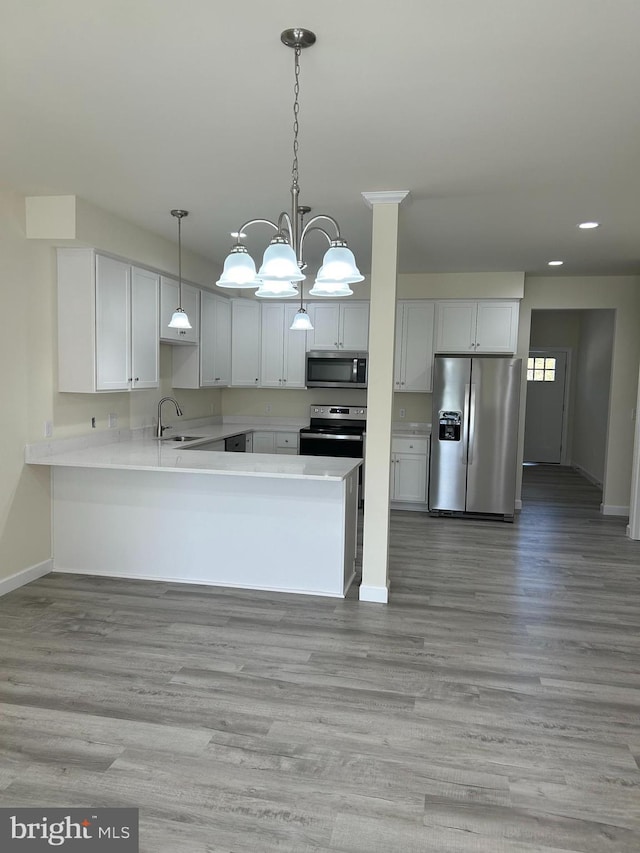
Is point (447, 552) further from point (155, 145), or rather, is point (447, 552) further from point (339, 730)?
point (155, 145)

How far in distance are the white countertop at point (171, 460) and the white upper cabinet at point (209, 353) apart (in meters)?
1.23

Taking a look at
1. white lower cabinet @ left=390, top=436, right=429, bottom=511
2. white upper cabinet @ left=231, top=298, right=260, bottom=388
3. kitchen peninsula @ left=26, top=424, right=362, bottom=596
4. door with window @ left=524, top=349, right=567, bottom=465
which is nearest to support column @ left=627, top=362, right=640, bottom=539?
white lower cabinet @ left=390, top=436, right=429, bottom=511

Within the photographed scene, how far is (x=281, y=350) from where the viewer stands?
7.00 metres

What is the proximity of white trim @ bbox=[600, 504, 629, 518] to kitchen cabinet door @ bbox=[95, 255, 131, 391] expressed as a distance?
518 cm

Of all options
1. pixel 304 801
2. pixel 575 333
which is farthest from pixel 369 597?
pixel 575 333

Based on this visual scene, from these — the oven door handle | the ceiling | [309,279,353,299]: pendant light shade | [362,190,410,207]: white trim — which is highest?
the ceiling

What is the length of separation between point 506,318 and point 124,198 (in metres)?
4.10

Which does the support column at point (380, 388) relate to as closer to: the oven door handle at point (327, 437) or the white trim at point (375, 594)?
the white trim at point (375, 594)

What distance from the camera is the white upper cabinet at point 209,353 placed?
600cm

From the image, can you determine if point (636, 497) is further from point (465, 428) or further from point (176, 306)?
point (176, 306)

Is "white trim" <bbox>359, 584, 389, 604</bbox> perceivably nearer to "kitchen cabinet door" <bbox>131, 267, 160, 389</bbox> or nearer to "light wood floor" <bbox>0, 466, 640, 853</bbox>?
"light wood floor" <bbox>0, 466, 640, 853</bbox>

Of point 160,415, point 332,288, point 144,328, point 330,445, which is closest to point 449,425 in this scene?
point 330,445

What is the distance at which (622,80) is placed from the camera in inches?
90.6

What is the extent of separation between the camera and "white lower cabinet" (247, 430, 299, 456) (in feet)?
22.8
